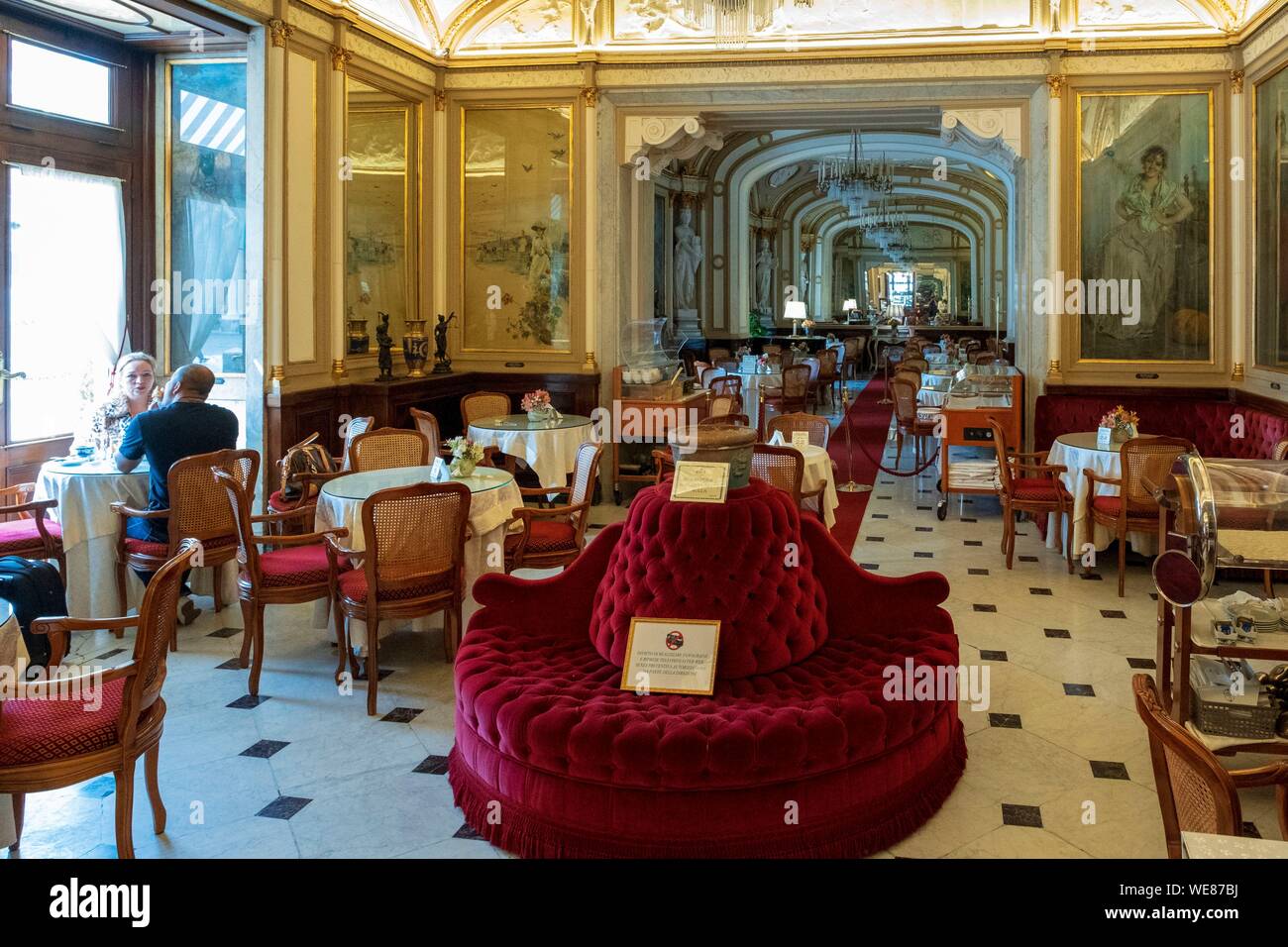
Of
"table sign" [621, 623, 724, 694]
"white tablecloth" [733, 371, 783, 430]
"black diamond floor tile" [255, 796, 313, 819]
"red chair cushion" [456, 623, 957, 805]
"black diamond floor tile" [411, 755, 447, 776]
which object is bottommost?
"black diamond floor tile" [255, 796, 313, 819]

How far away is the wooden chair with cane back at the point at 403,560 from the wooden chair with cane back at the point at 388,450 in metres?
1.71

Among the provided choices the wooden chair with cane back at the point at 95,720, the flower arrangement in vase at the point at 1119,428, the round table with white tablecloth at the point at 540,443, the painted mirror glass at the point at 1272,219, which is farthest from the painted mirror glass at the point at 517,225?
the wooden chair with cane back at the point at 95,720

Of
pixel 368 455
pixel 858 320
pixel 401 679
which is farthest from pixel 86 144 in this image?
pixel 858 320

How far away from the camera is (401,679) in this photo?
5.26 metres

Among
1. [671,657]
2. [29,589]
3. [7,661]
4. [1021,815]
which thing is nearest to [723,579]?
[671,657]

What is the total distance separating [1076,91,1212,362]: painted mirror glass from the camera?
31.8 ft

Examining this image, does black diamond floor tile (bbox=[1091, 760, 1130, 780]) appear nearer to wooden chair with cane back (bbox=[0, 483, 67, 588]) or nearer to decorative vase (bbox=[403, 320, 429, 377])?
wooden chair with cane back (bbox=[0, 483, 67, 588])

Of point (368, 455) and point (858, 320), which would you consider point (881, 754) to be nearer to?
point (368, 455)

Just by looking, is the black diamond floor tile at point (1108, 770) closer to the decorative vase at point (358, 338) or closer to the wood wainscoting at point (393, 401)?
the wood wainscoting at point (393, 401)

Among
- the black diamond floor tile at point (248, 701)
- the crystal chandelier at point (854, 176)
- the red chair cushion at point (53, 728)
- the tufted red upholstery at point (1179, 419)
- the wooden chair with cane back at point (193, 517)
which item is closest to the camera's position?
the red chair cushion at point (53, 728)

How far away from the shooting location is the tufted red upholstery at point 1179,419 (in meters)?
8.48

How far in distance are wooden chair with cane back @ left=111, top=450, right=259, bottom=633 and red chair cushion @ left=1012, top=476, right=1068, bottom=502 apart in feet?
16.0

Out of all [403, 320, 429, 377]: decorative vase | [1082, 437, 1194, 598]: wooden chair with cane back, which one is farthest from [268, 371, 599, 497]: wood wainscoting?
[1082, 437, 1194, 598]: wooden chair with cane back

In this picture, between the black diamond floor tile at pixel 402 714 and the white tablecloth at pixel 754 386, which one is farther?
the white tablecloth at pixel 754 386
